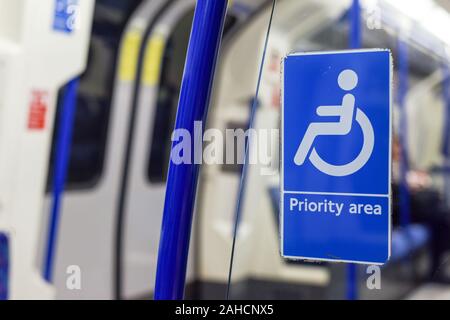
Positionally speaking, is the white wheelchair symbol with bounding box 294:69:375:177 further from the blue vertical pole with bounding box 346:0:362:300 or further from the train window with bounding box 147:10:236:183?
the train window with bounding box 147:10:236:183

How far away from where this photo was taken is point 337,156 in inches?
49.3

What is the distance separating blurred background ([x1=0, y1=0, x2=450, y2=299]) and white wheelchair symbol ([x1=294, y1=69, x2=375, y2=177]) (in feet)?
4.00

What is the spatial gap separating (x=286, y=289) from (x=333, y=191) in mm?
4029

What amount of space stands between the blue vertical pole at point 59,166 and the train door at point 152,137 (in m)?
0.76

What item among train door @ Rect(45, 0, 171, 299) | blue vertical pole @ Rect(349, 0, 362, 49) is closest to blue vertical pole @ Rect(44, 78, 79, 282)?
train door @ Rect(45, 0, 171, 299)

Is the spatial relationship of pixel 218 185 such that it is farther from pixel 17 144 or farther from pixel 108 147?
pixel 17 144

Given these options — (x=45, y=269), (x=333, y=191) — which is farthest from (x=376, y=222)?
(x=45, y=269)

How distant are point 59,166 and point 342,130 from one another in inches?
95.7

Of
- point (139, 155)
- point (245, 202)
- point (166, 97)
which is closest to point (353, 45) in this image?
point (139, 155)

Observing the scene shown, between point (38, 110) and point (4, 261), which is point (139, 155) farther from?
point (4, 261)

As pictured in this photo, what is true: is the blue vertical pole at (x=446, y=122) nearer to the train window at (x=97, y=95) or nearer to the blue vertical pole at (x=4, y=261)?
the train window at (x=97, y=95)

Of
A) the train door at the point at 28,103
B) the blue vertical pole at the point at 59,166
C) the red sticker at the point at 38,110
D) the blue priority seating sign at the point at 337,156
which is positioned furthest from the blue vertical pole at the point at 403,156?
the blue priority seating sign at the point at 337,156

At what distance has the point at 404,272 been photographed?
3379 millimetres

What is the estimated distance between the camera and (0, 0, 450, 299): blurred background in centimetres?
278
